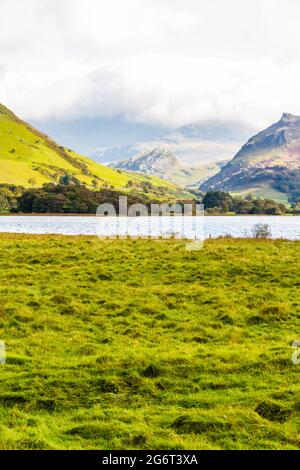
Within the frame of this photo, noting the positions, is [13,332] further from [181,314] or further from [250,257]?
[250,257]

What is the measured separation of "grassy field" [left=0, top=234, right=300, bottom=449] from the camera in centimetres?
1142

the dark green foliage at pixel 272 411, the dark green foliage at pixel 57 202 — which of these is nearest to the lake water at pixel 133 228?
the dark green foliage at pixel 272 411

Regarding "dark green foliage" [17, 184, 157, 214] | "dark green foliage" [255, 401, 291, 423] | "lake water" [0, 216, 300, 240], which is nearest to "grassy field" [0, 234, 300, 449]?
"dark green foliage" [255, 401, 291, 423]

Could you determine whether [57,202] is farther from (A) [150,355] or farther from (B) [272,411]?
(B) [272,411]

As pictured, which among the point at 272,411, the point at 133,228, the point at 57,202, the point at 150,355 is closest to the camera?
the point at 272,411

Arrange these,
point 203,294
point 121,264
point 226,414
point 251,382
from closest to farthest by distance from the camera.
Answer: point 226,414, point 251,382, point 203,294, point 121,264

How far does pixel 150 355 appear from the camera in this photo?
16.6 meters

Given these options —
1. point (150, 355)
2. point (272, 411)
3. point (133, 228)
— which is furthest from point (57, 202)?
point (272, 411)

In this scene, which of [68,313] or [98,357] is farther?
[68,313]

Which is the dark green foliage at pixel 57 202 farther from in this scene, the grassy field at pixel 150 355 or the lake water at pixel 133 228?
the grassy field at pixel 150 355

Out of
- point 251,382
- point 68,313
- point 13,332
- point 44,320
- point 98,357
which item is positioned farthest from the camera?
point 68,313

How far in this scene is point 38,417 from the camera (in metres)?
12.2

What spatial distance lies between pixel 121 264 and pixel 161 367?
1960cm

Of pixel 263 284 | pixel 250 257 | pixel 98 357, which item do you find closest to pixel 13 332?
pixel 98 357
